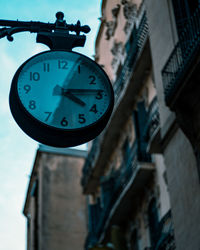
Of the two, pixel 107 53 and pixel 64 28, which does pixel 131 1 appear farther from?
pixel 64 28

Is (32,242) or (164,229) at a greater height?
(32,242)

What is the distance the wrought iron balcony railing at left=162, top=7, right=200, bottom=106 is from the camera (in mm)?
11703

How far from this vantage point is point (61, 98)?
606 centimetres

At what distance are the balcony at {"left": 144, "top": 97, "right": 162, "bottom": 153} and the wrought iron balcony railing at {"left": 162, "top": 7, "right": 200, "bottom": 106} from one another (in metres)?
2.22

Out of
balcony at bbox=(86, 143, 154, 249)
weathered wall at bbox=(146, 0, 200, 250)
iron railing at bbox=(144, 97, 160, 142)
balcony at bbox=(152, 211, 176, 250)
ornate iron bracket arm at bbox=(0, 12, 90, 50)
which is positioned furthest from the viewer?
balcony at bbox=(86, 143, 154, 249)

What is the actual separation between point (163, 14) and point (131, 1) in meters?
9.68

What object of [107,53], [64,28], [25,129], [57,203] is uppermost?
[107,53]

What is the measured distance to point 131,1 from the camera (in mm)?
24172

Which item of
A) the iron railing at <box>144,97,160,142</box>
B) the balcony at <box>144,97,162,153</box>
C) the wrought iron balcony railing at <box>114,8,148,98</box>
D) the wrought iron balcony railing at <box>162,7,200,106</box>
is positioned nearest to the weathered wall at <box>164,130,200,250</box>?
the wrought iron balcony railing at <box>162,7,200,106</box>

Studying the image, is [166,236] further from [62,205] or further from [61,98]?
[62,205]

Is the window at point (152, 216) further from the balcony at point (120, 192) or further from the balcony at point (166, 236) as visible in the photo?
the balcony at point (166, 236)

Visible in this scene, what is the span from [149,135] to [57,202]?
1587 cm

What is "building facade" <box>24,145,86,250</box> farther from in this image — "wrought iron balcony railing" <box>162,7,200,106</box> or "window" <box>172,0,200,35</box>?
"wrought iron balcony railing" <box>162,7,200,106</box>

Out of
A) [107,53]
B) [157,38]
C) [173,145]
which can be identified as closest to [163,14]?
[157,38]
